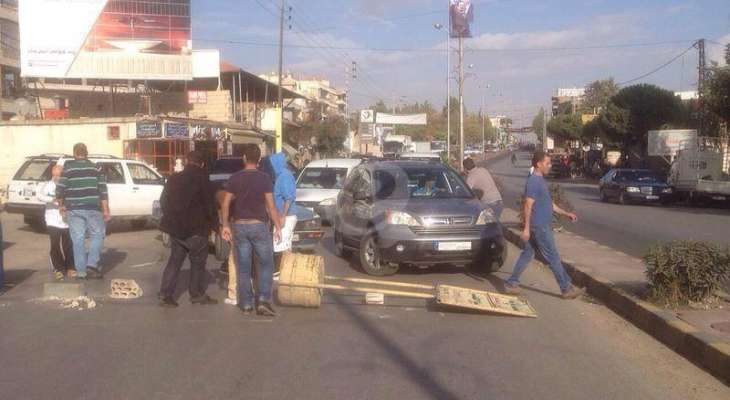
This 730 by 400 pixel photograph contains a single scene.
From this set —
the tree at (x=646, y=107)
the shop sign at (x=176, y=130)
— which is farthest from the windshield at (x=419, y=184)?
the tree at (x=646, y=107)

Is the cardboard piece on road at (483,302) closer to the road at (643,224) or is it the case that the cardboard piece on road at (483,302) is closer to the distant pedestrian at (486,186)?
the road at (643,224)

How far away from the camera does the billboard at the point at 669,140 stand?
3997 cm

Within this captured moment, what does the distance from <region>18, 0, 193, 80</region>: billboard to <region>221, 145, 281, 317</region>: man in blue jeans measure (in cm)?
3022

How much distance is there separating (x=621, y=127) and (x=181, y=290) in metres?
46.9

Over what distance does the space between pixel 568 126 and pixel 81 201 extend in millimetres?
81747

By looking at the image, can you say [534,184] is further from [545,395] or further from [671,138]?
[671,138]

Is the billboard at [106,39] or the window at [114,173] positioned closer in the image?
the window at [114,173]

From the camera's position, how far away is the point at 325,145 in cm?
5728

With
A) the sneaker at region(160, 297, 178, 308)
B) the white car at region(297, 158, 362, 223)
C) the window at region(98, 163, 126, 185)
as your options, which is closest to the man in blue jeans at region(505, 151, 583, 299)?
the sneaker at region(160, 297, 178, 308)

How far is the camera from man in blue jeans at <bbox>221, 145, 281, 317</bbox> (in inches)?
313

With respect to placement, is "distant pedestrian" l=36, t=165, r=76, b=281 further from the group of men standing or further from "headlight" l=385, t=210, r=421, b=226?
"headlight" l=385, t=210, r=421, b=226

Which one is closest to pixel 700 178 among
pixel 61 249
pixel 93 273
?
pixel 93 273

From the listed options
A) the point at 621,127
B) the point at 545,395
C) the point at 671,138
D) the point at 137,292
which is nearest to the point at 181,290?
the point at 137,292

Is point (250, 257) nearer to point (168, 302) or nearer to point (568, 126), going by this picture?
point (168, 302)
